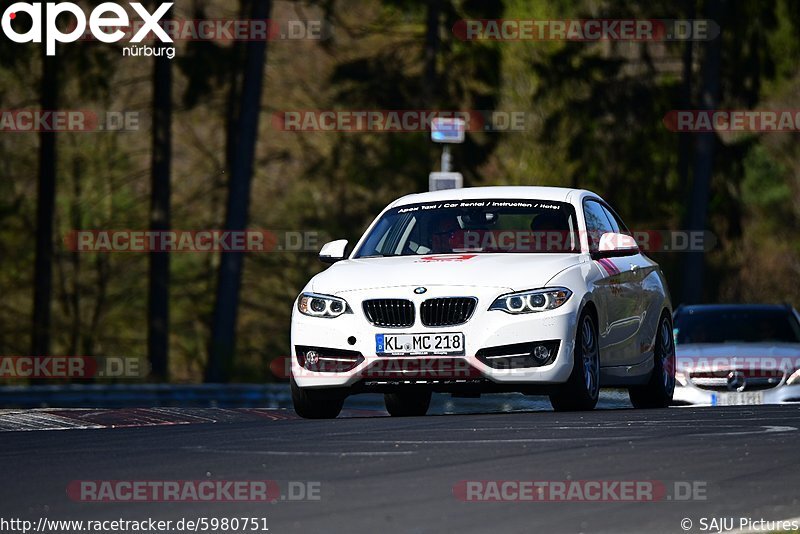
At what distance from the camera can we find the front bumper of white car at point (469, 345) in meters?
12.7

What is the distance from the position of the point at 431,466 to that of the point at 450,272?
157 inches

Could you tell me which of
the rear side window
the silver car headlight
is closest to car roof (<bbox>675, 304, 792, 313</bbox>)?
the silver car headlight

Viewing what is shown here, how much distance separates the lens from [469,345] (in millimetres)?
12664

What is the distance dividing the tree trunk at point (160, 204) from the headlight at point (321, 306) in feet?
67.7

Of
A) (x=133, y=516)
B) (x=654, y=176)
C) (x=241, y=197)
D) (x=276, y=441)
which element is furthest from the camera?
(x=654, y=176)

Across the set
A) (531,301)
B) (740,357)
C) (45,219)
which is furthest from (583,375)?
(45,219)

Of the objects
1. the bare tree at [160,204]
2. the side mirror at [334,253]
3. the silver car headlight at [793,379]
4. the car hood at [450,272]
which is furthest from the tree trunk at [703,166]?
the car hood at [450,272]

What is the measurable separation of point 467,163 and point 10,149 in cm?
1058

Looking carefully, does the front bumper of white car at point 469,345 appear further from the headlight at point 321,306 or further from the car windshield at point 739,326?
the car windshield at point 739,326

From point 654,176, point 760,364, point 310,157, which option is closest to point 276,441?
point 760,364

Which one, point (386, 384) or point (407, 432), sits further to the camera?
point (386, 384)

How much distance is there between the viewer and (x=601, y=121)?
4359 centimetres

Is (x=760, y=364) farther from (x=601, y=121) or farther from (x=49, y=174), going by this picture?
(x=601, y=121)

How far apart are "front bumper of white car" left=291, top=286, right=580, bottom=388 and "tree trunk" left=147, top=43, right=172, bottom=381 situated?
21078 mm
